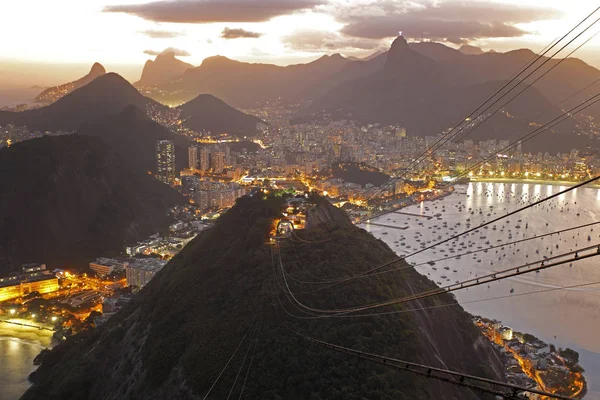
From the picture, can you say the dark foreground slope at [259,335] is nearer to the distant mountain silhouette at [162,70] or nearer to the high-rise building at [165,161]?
the high-rise building at [165,161]

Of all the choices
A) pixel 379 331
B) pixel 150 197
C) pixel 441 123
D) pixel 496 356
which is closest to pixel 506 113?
pixel 441 123

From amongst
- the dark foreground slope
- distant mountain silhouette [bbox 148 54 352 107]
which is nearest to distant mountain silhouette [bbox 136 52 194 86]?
distant mountain silhouette [bbox 148 54 352 107]

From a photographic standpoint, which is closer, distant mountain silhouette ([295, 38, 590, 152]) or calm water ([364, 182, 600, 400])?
calm water ([364, 182, 600, 400])

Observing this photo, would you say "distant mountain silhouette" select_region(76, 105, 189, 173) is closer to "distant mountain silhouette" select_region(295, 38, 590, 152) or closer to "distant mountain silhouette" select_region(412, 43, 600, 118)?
"distant mountain silhouette" select_region(295, 38, 590, 152)

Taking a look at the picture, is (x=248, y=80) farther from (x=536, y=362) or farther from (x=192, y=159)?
(x=536, y=362)

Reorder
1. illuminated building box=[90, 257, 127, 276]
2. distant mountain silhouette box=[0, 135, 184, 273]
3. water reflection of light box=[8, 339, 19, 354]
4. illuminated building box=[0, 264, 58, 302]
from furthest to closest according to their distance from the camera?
distant mountain silhouette box=[0, 135, 184, 273]
illuminated building box=[90, 257, 127, 276]
illuminated building box=[0, 264, 58, 302]
water reflection of light box=[8, 339, 19, 354]

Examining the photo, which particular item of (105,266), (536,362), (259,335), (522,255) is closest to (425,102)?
(522,255)
